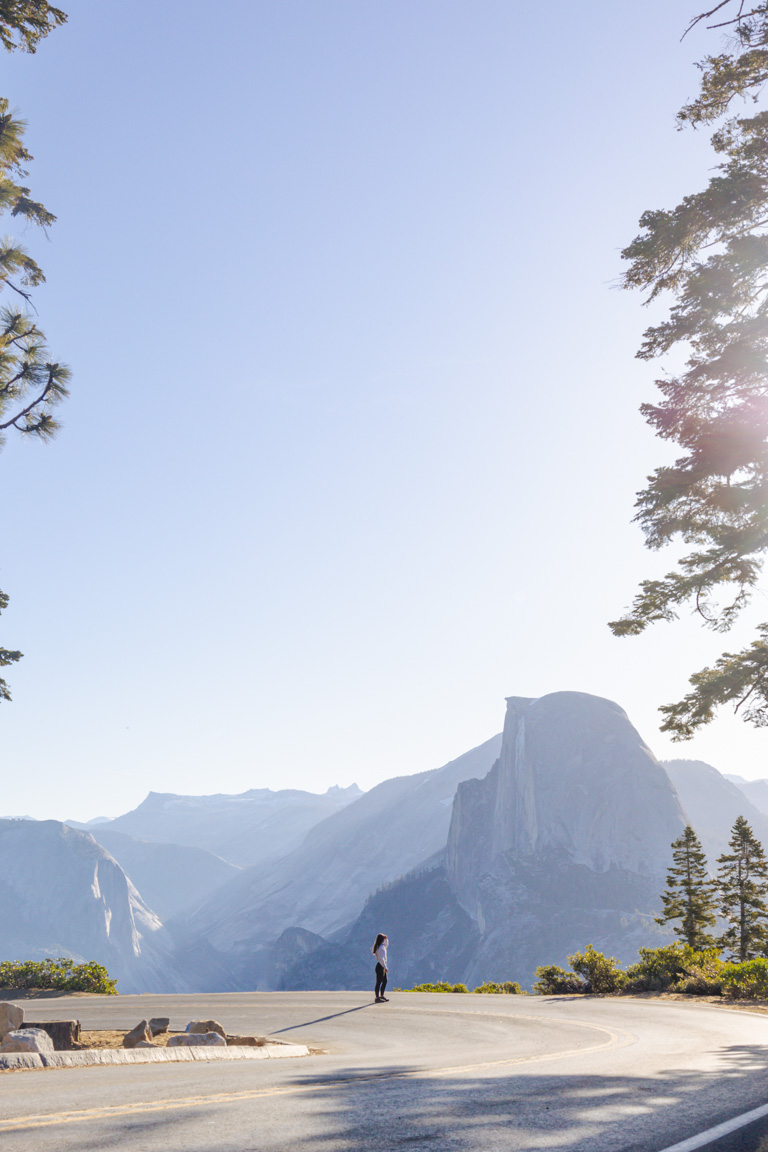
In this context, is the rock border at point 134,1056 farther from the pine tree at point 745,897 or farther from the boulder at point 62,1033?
the pine tree at point 745,897

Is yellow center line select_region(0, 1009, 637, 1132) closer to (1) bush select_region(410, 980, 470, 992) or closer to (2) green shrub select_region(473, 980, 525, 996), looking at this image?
(1) bush select_region(410, 980, 470, 992)

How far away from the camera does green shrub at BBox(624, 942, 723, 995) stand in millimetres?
18531

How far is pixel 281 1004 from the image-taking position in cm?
1844

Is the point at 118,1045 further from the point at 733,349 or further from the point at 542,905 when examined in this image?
the point at 542,905

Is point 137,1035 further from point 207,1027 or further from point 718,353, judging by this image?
point 718,353

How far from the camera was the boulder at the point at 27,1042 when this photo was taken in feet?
26.2

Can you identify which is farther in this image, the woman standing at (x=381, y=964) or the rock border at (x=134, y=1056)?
the woman standing at (x=381, y=964)

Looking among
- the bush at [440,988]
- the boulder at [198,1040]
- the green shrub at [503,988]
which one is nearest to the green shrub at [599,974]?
the green shrub at [503,988]

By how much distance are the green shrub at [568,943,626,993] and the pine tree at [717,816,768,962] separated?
17.4 metres

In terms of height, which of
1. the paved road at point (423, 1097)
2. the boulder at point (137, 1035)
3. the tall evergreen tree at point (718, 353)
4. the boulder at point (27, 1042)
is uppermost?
the tall evergreen tree at point (718, 353)

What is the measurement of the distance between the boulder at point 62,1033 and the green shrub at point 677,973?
1461 cm

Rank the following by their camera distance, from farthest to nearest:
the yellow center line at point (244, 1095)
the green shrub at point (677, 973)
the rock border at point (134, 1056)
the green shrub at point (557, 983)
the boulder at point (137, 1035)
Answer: the green shrub at point (557, 983) → the green shrub at point (677, 973) → the boulder at point (137, 1035) → the rock border at point (134, 1056) → the yellow center line at point (244, 1095)

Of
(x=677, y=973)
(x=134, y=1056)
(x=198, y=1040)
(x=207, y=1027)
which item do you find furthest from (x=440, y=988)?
(x=134, y=1056)

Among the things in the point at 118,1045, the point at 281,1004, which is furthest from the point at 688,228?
the point at 281,1004
